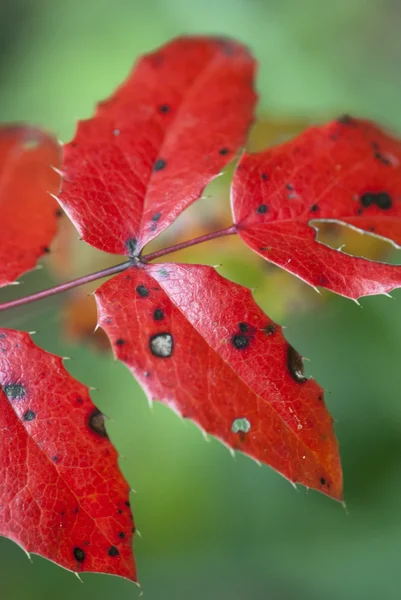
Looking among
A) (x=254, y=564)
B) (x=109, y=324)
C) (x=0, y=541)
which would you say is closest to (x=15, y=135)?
(x=109, y=324)

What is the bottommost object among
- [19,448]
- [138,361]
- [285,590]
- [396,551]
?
[285,590]

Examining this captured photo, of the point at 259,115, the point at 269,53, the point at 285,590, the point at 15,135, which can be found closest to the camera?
the point at 15,135

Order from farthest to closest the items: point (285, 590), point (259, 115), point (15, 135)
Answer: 1. point (259, 115)
2. point (285, 590)
3. point (15, 135)

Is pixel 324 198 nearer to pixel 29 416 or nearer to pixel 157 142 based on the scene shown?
pixel 157 142

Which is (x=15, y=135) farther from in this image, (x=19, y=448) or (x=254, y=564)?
(x=254, y=564)

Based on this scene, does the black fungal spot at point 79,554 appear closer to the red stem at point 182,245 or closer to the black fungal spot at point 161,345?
the black fungal spot at point 161,345

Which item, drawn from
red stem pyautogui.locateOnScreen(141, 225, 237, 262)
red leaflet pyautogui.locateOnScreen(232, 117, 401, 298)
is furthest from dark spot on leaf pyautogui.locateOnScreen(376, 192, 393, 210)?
red stem pyautogui.locateOnScreen(141, 225, 237, 262)
